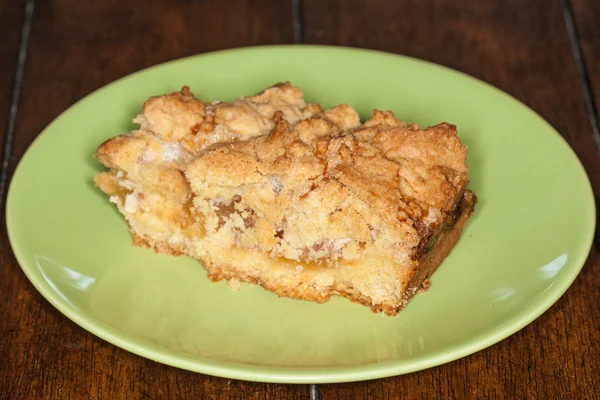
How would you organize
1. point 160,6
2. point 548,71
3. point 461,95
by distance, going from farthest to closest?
point 160,6 < point 548,71 < point 461,95

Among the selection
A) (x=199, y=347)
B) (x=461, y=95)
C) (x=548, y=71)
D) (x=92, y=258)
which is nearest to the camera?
(x=199, y=347)

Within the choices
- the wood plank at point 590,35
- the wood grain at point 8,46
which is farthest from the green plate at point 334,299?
the wood plank at point 590,35

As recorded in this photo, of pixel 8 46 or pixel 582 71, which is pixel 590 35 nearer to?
pixel 582 71

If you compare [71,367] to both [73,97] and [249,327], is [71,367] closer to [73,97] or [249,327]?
[249,327]

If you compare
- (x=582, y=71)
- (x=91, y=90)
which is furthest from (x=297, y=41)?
(x=582, y=71)

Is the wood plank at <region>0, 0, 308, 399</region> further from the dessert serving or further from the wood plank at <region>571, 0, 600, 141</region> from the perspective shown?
the wood plank at <region>571, 0, 600, 141</region>

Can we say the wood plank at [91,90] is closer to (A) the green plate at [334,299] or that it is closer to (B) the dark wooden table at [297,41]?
(B) the dark wooden table at [297,41]

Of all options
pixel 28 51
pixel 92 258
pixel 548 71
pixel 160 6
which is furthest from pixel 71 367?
pixel 548 71

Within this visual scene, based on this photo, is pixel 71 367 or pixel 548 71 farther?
pixel 548 71

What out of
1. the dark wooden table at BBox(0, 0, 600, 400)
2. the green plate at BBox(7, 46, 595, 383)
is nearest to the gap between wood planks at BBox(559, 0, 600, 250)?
the dark wooden table at BBox(0, 0, 600, 400)
